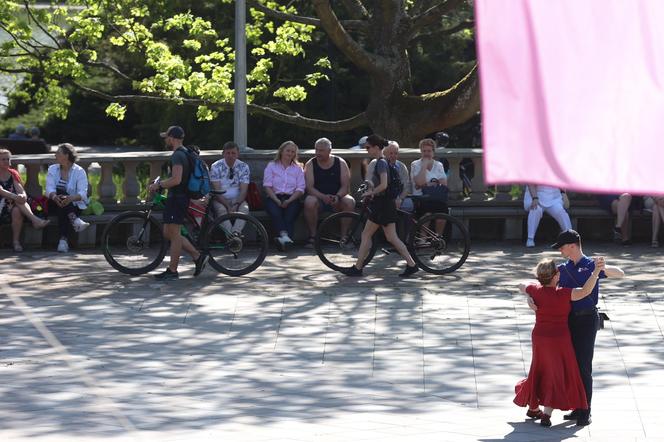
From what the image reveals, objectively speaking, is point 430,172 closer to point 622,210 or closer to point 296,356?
point 622,210

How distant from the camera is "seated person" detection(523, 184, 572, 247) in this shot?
16.7 m

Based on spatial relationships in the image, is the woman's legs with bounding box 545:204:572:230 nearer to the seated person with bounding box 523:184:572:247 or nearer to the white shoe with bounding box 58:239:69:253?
the seated person with bounding box 523:184:572:247

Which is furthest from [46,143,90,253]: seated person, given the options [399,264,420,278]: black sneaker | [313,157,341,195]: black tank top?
[399,264,420,278]: black sneaker

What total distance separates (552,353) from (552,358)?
37 mm

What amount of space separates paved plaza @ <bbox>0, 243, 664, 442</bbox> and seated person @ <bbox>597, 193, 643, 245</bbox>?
6.52 ft

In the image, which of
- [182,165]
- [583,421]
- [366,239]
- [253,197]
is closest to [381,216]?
[366,239]

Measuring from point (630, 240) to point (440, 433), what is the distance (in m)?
9.42

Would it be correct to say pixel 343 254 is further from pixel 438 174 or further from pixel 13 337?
pixel 13 337

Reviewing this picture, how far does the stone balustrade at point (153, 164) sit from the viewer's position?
16891 mm

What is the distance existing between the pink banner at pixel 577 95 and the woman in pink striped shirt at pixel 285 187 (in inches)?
512

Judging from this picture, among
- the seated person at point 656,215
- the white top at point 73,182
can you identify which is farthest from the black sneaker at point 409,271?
the white top at point 73,182

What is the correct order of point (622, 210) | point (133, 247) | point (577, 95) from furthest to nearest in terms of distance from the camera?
point (622, 210) < point (133, 247) < point (577, 95)

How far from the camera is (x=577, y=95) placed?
3342 millimetres

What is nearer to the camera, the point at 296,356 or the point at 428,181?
the point at 296,356
